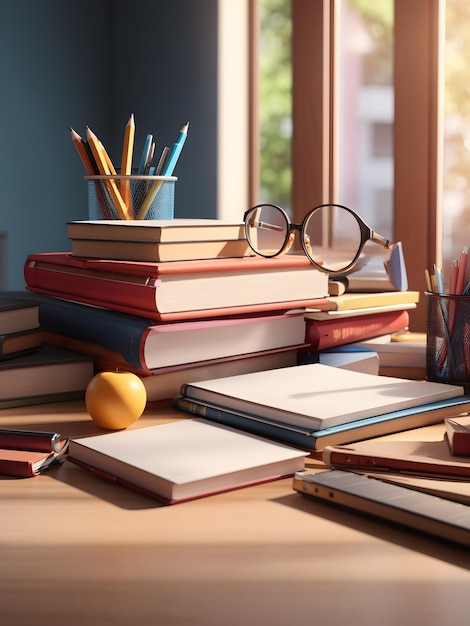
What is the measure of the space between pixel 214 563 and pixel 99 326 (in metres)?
0.55

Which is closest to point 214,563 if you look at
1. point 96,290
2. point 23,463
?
point 23,463

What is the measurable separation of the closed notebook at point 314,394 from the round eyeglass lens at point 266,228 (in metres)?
0.17

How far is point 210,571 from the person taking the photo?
60cm

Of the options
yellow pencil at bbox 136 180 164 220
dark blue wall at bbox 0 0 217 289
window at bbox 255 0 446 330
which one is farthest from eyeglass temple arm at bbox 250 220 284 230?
dark blue wall at bbox 0 0 217 289

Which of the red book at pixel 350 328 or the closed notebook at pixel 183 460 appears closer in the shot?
the closed notebook at pixel 183 460

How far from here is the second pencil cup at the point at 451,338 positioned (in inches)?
45.6

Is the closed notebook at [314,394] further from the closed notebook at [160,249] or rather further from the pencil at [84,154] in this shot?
the pencil at [84,154]

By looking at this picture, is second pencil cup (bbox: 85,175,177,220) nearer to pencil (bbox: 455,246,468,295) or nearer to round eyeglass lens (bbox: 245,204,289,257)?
round eyeglass lens (bbox: 245,204,289,257)

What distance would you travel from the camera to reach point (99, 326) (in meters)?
1.11

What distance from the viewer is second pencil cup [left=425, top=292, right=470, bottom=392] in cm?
116

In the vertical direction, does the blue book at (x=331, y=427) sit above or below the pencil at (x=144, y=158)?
below

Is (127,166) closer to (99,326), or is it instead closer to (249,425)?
(99,326)

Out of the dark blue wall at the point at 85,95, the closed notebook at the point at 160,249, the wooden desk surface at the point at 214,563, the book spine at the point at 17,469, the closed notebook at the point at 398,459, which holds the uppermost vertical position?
the dark blue wall at the point at 85,95

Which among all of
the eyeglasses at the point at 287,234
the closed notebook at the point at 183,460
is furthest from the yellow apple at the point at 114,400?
the eyeglasses at the point at 287,234
